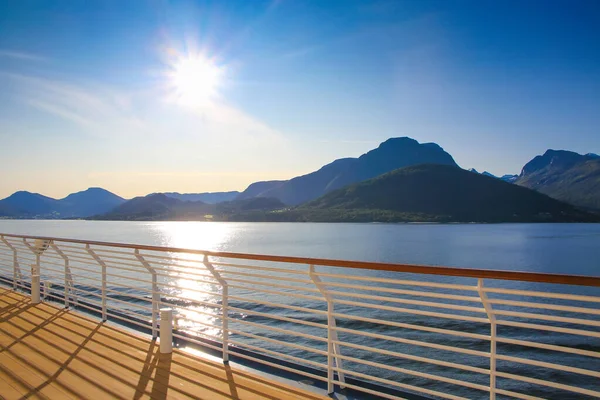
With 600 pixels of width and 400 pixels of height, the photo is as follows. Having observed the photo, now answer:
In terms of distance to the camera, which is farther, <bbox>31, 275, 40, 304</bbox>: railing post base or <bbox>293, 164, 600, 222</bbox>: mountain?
<bbox>293, 164, 600, 222</bbox>: mountain

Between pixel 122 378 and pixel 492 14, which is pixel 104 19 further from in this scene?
pixel 492 14

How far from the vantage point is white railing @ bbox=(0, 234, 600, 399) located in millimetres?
2658

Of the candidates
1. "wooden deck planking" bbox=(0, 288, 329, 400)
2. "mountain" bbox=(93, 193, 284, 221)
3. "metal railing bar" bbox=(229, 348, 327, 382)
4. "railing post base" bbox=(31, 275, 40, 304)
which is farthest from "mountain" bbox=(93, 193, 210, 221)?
"metal railing bar" bbox=(229, 348, 327, 382)

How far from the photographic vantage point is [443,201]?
126688 mm

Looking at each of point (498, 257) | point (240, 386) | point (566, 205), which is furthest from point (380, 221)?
point (240, 386)

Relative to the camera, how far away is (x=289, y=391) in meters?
3.56

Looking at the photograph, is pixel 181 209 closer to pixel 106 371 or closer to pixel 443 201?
pixel 443 201

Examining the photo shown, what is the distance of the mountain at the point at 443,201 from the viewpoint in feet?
403

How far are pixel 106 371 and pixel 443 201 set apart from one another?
427ft

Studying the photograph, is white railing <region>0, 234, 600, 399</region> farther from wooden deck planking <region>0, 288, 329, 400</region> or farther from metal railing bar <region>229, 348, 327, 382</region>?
wooden deck planking <region>0, 288, 329, 400</region>

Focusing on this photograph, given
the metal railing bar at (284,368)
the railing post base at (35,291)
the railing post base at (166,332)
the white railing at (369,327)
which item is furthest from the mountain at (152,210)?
the metal railing bar at (284,368)

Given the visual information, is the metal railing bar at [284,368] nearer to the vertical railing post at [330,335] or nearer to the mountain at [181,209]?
the vertical railing post at [330,335]

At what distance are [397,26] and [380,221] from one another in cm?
10201

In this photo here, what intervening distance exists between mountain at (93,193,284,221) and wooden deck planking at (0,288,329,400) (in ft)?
509
